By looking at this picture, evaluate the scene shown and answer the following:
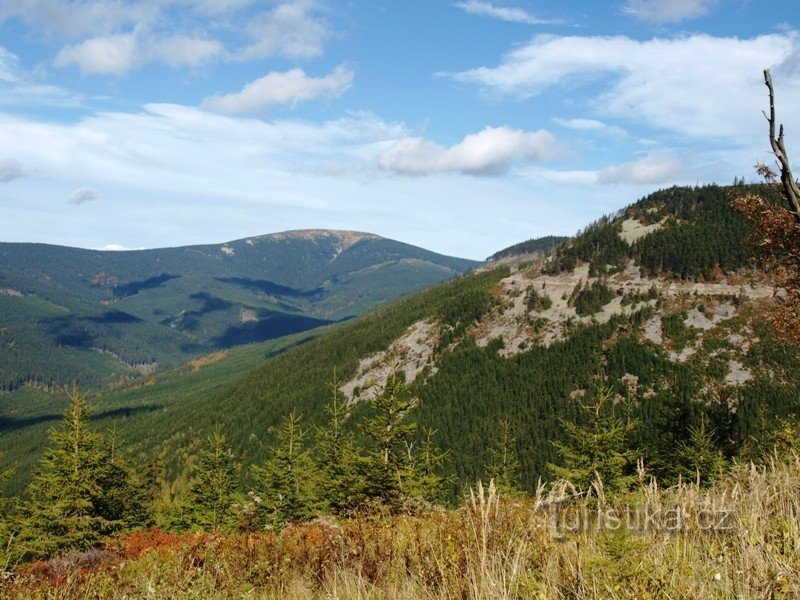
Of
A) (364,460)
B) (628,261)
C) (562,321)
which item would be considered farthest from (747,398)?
(364,460)

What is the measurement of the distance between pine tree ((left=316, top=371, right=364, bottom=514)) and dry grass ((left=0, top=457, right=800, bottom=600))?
1776cm

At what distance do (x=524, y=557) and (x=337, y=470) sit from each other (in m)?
35.9

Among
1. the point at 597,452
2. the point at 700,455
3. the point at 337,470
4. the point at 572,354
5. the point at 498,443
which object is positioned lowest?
the point at 498,443

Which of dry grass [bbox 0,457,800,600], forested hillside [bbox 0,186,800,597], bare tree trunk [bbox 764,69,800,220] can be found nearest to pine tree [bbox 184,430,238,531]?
forested hillside [bbox 0,186,800,597]

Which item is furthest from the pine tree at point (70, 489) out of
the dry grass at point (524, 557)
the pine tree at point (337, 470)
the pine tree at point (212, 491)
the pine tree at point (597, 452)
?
the dry grass at point (524, 557)

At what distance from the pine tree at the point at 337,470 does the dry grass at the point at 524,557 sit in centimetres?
1776

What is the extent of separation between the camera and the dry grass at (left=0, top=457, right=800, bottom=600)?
3.20 metres

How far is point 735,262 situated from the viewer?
156000 millimetres

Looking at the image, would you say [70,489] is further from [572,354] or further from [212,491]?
[572,354]

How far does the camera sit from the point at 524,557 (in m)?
3.93

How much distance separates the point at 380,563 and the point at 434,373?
159468mm

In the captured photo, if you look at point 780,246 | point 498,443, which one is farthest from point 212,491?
point 780,246

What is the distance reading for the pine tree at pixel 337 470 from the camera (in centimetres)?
2925

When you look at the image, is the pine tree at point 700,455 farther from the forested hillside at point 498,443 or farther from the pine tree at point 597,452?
the pine tree at point 597,452
